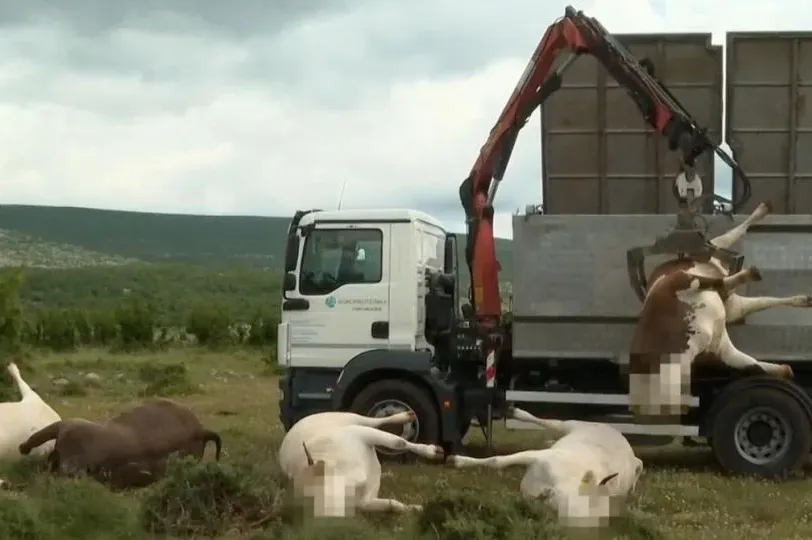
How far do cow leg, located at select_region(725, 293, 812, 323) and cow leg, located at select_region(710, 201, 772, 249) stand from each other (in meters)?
0.68

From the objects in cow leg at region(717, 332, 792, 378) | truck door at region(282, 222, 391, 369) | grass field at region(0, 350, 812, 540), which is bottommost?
grass field at region(0, 350, 812, 540)

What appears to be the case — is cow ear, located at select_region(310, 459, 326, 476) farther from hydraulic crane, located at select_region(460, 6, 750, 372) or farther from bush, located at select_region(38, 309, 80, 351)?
bush, located at select_region(38, 309, 80, 351)

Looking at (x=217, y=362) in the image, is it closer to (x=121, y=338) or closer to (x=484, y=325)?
(x=121, y=338)

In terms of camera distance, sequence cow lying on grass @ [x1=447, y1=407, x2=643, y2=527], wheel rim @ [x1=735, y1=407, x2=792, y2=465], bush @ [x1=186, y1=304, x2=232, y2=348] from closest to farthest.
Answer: cow lying on grass @ [x1=447, y1=407, x2=643, y2=527]
wheel rim @ [x1=735, y1=407, x2=792, y2=465]
bush @ [x1=186, y1=304, x2=232, y2=348]

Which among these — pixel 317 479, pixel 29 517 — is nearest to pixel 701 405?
pixel 317 479

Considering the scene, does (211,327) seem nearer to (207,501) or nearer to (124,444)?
(124,444)

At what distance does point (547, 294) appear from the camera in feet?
40.1

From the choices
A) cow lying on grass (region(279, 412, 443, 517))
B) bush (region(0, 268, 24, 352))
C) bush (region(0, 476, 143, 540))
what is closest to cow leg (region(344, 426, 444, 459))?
cow lying on grass (region(279, 412, 443, 517))

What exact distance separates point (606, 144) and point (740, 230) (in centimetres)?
218

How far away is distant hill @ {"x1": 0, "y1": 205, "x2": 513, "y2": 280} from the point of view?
12212cm

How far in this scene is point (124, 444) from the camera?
10336 mm

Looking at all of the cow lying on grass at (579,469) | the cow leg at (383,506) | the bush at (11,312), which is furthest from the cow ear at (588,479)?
the bush at (11,312)

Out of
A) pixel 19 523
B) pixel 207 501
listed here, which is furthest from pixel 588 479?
pixel 19 523

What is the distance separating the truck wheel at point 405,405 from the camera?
12578 mm
